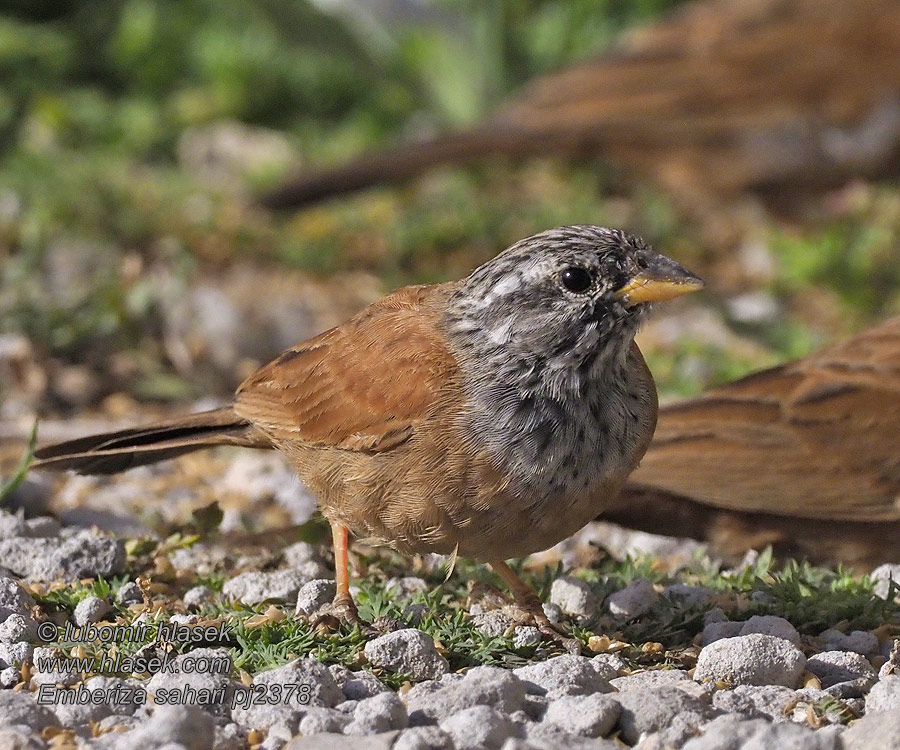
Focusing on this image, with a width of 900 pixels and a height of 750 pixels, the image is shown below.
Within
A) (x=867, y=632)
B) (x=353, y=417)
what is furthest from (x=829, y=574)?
(x=353, y=417)

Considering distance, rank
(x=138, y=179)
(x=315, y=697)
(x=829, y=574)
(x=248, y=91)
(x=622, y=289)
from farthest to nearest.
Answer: (x=248, y=91), (x=138, y=179), (x=829, y=574), (x=622, y=289), (x=315, y=697)

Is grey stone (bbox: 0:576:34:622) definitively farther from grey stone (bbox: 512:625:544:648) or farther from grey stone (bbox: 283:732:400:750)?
grey stone (bbox: 512:625:544:648)

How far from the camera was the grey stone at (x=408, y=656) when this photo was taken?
129 inches

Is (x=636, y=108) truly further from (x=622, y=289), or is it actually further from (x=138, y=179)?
(x=622, y=289)

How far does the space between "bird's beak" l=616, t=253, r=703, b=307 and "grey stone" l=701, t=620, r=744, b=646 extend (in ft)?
2.81

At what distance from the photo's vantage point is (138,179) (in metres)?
7.76

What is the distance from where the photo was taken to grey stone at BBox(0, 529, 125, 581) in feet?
12.6

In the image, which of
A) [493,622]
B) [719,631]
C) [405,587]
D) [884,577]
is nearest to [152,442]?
[405,587]

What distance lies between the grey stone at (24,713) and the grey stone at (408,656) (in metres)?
0.75

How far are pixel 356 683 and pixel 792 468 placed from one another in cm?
197

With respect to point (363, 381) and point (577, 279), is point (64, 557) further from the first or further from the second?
point (577, 279)

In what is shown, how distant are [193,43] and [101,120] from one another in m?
1.21

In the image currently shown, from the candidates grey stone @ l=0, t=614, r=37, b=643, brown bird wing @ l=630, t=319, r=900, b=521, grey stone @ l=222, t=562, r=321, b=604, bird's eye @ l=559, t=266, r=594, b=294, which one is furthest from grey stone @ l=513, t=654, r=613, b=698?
brown bird wing @ l=630, t=319, r=900, b=521

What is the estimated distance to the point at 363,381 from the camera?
3.80 m
